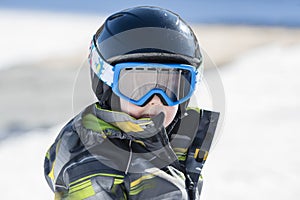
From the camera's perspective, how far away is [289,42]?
6422mm

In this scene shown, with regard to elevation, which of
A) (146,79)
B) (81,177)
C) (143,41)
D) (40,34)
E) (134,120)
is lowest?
(40,34)

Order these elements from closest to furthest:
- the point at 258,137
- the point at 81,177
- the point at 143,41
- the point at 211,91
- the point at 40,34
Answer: the point at 81,177, the point at 143,41, the point at 211,91, the point at 258,137, the point at 40,34

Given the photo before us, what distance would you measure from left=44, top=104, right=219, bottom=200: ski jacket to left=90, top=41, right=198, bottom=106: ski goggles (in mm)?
61

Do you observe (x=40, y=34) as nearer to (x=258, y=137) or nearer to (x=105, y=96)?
(x=258, y=137)

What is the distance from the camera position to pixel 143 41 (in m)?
1.49

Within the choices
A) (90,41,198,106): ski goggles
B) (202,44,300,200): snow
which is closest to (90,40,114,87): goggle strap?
(90,41,198,106): ski goggles

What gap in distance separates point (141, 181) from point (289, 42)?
5297mm

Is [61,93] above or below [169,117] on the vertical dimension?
below

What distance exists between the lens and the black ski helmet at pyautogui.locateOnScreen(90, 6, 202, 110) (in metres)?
1.49

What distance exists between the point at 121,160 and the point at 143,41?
0.32m

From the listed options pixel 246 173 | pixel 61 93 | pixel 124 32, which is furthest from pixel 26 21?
pixel 124 32

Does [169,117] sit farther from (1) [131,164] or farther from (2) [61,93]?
(2) [61,93]

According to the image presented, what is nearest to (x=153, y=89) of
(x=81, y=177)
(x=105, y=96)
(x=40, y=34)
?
(x=105, y=96)

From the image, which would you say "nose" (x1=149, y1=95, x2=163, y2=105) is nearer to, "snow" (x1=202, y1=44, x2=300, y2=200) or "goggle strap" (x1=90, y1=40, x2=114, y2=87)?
"goggle strap" (x1=90, y1=40, x2=114, y2=87)
